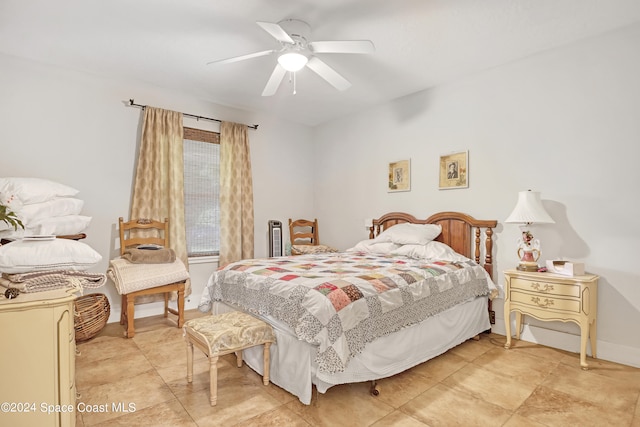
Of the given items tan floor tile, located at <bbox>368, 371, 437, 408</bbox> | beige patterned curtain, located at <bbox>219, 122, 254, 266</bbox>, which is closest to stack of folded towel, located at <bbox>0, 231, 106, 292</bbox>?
tan floor tile, located at <bbox>368, 371, 437, 408</bbox>

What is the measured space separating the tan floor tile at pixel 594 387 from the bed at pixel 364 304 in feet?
2.40

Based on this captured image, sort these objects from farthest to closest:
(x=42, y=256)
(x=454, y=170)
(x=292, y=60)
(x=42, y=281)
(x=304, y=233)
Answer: (x=304, y=233) → (x=454, y=170) → (x=292, y=60) → (x=42, y=256) → (x=42, y=281)

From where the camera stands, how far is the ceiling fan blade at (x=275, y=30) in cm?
220

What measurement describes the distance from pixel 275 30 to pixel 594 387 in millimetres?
3299

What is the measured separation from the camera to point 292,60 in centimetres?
268

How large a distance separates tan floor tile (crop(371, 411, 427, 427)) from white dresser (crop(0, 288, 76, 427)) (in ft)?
5.03

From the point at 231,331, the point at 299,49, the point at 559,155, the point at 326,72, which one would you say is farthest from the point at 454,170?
the point at 231,331

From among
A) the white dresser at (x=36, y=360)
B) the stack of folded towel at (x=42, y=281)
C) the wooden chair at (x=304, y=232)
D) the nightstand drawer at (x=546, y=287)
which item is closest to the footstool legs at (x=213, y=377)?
the white dresser at (x=36, y=360)

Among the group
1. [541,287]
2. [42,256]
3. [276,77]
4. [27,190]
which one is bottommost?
[541,287]

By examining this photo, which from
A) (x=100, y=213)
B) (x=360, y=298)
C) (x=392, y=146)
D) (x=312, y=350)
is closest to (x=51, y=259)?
(x=312, y=350)

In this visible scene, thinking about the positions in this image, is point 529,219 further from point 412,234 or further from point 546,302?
point 412,234

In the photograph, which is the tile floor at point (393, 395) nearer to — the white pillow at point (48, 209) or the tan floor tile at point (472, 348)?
the tan floor tile at point (472, 348)

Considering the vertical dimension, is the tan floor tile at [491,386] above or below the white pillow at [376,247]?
below

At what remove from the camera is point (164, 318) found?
12.9ft
